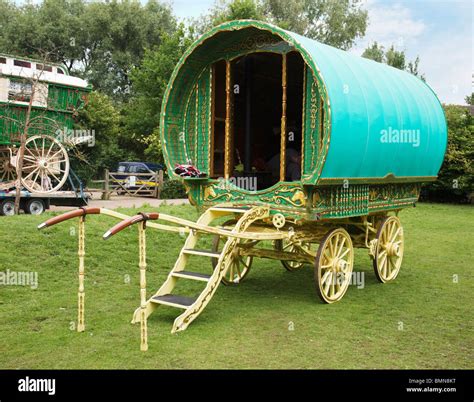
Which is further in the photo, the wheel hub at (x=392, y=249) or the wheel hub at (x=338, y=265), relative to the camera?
the wheel hub at (x=392, y=249)

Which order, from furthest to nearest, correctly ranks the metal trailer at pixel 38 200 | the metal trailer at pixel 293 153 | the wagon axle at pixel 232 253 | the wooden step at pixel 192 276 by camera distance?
the metal trailer at pixel 38 200 < the metal trailer at pixel 293 153 < the wooden step at pixel 192 276 < the wagon axle at pixel 232 253

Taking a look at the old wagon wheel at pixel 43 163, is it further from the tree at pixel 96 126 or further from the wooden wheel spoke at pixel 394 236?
the wooden wheel spoke at pixel 394 236

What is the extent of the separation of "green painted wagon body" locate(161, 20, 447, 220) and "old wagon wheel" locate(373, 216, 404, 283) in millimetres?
440

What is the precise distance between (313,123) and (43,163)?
12.3 m

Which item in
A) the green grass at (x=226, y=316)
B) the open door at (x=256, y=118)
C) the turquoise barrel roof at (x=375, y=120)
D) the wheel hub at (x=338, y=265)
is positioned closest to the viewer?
the green grass at (x=226, y=316)

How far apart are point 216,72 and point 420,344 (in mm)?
5051

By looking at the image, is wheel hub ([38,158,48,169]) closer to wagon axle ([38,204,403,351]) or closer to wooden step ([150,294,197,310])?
Answer: wagon axle ([38,204,403,351])

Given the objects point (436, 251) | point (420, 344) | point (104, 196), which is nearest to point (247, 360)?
point (420, 344)

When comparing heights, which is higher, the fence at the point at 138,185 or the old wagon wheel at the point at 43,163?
the old wagon wheel at the point at 43,163

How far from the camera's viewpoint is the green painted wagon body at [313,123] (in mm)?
7199

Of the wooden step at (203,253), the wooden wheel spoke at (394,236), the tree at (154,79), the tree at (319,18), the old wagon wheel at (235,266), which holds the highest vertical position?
the tree at (319,18)

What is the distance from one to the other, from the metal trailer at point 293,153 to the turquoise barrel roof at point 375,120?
2 cm

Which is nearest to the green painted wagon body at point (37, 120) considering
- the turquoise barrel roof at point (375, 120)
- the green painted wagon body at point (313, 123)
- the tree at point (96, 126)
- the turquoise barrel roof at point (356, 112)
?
the tree at point (96, 126)

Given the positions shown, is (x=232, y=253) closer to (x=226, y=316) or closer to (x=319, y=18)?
(x=226, y=316)
